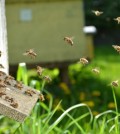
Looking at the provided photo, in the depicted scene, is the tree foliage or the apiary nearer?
the apiary

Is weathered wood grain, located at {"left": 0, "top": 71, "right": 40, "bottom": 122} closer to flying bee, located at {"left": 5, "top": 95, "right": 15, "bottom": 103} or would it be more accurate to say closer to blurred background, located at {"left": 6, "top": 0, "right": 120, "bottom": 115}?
flying bee, located at {"left": 5, "top": 95, "right": 15, "bottom": 103}

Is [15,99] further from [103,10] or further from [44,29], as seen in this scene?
[103,10]

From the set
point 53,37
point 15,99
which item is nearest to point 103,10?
point 53,37

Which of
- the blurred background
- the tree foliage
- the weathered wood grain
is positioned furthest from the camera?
the tree foliage

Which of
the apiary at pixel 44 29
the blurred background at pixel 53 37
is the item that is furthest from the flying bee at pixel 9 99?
the apiary at pixel 44 29

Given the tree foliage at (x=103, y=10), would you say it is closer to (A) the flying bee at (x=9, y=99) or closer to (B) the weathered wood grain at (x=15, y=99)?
(B) the weathered wood grain at (x=15, y=99)

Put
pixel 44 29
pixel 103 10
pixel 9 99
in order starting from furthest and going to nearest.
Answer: pixel 103 10 < pixel 44 29 < pixel 9 99

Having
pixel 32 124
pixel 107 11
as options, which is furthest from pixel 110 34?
pixel 32 124

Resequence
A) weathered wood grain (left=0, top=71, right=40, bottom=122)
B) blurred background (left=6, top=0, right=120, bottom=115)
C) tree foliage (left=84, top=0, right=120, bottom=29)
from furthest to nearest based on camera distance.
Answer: tree foliage (left=84, top=0, right=120, bottom=29), blurred background (left=6, top=0, right=120, bottom=115), weathered wood grain (left=0, top=71, right=40, bottom=122)

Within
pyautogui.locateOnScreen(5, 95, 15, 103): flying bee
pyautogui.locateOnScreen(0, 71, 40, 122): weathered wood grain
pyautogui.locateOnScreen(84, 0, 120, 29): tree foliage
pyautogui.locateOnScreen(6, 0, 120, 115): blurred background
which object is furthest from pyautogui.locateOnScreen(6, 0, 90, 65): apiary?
pyautogui.locateOnScreen(84, 0, 120, 29): tree foliage

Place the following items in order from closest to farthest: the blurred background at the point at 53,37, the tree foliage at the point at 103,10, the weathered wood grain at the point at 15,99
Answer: the weathered wood grain at the point at 15,99, the blurred background at the point at 53,37, the tree foliage at the point at 103,10

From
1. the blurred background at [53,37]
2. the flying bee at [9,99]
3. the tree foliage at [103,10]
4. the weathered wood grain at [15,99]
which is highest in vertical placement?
the flying bee at [9,99]

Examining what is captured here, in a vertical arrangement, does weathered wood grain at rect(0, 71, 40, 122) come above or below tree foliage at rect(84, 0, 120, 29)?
above
